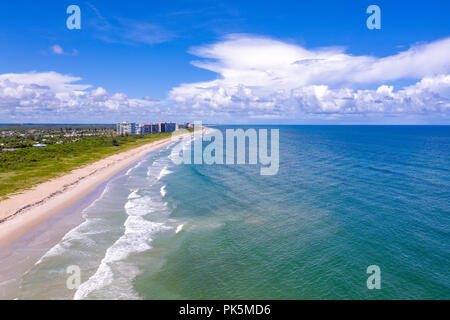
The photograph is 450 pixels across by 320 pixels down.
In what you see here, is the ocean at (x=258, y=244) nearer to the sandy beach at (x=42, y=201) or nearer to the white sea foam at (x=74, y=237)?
the white sea foam at (x=74, y=237)

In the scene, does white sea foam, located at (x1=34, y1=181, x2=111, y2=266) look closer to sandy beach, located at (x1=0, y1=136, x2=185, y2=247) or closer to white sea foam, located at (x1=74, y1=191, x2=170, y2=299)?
white sea foam, located at (x1=74, y1=191, x2=170, y2=299)

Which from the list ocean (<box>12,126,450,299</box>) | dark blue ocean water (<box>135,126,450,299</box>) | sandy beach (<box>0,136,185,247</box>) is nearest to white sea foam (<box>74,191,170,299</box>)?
ocean (<box>12,126,450,299</box>)

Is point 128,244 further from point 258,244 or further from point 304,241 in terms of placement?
point 304,241

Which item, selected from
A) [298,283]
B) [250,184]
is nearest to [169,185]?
[250,184]

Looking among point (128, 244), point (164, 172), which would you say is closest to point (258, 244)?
point (128, 244)

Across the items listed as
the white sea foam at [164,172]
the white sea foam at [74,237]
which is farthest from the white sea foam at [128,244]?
the white sea foam at [164,172]

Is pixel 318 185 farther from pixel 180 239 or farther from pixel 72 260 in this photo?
pixel 72 260
